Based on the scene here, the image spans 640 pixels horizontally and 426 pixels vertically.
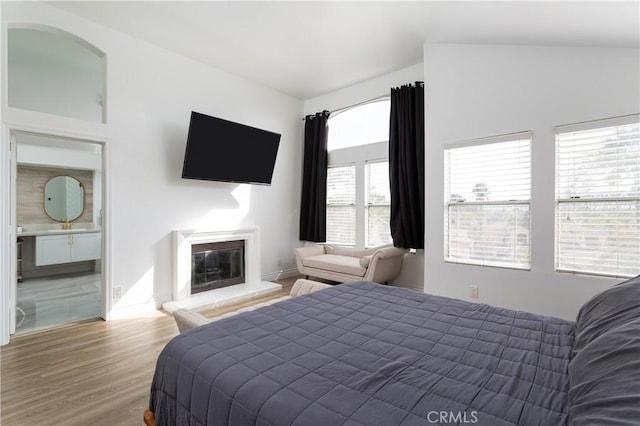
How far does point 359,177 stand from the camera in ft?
16.5

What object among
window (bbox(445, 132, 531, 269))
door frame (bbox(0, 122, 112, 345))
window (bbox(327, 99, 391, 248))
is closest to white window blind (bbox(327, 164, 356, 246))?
window (bbox(327, 99, 391, 248))

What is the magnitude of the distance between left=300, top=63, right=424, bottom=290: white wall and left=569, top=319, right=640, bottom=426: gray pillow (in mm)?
3371

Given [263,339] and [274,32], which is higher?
[274,32]

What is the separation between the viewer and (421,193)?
4160 millimetres

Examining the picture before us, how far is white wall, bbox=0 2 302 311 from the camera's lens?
11.4ft

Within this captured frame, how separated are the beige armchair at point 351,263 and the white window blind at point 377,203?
222mm

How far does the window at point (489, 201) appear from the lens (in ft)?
10.3

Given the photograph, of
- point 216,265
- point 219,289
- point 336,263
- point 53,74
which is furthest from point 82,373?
point 53,74

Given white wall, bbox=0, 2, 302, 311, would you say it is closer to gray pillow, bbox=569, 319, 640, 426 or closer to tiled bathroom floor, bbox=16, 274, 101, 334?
tiled bathroom floor, bbox=16, 274, 101, 334

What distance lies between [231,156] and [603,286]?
4357 millimetres

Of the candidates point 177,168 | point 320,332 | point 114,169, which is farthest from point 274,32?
point 320,332

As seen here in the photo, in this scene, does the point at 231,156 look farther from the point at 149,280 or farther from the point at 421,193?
the point at 421,193

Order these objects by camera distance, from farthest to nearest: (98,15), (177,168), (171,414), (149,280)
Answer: (177,168), (149,280), (98,15), (171,414)
